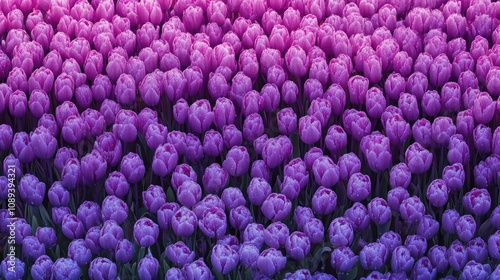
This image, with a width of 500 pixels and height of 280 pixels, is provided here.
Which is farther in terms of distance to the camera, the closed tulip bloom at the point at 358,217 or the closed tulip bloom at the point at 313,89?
the closed tulip bloom at the point at 313,89

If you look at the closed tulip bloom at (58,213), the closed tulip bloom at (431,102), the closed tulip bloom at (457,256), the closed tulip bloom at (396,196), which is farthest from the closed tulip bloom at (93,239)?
the closed tulip bloom at (431,102)

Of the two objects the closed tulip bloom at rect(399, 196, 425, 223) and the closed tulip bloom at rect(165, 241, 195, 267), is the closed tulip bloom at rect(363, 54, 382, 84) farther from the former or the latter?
the closed tulip bloom at rect(165, 241, 195, 267)

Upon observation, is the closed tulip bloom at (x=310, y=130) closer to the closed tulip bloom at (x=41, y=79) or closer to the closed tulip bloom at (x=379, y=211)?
the closed tulip bloom at (x=379, y=211)

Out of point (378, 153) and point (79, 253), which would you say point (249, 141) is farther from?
point (79, 253)

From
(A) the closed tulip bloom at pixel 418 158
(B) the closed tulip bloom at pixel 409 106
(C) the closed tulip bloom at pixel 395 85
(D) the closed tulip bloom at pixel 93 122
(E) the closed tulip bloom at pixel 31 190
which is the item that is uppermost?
(C) the closed tulip bloom at pixel 395 85

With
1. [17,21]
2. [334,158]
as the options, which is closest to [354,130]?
[334,158]

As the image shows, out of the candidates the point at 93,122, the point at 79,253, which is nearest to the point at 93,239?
the point at 79,253

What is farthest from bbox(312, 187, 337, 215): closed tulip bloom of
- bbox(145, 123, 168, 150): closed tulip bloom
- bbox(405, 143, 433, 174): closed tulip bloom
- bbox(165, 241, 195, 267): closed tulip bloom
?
bbox(145, 123, 168, 150): closed tulip bloom
